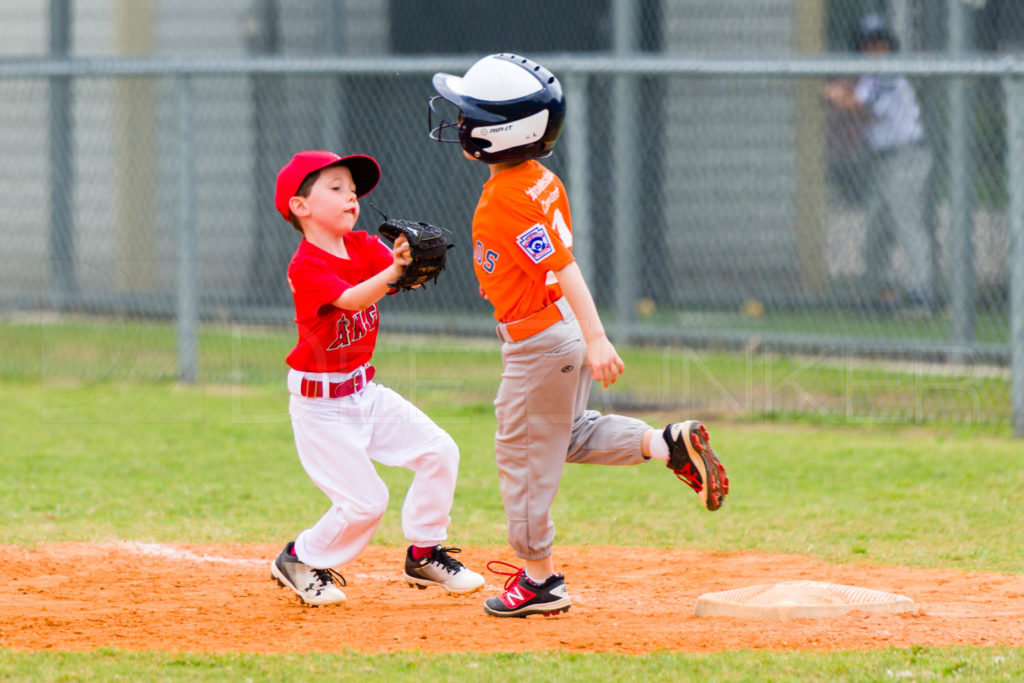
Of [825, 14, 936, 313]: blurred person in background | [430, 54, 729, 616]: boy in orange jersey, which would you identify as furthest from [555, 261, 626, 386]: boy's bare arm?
Answer: [825, 14, 936, 313]: blurred person in background

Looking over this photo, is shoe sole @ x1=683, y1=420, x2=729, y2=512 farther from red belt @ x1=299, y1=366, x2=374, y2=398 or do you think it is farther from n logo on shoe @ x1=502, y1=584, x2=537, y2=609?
red belt @ x1=299, y1=366, x2=374, y2=398

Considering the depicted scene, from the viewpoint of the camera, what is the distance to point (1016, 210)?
7.30m

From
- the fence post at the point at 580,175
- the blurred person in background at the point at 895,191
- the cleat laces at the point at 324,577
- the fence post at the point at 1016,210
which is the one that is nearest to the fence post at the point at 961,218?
the blurred person in background at the point at 895,191

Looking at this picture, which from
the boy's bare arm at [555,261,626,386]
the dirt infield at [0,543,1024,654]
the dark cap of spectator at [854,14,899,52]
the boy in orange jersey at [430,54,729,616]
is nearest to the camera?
the dirt infield at [0,543,1024,654]

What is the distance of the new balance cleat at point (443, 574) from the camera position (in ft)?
15.3

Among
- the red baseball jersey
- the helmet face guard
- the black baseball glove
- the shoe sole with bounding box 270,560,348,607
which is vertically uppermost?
the helmet face guard

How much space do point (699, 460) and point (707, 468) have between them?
1.5 inches

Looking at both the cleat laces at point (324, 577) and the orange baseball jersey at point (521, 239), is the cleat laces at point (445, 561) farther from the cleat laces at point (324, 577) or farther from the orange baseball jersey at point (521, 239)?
the orange baseball jersey at point (521, 239)

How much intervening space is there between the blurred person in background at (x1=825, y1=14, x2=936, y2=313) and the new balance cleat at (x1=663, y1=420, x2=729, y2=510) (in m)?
5.20

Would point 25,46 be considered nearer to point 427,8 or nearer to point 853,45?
point 427,8

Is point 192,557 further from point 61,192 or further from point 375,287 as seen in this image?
point 61,192

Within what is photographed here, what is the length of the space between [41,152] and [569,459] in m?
9.37

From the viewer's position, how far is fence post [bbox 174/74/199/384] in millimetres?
9305

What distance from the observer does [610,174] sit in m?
10.9
